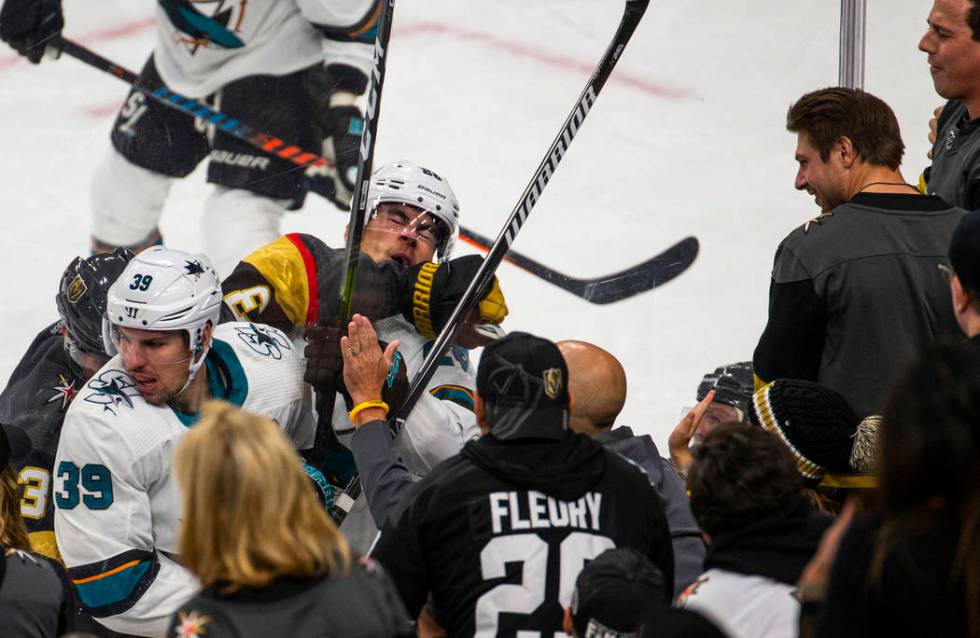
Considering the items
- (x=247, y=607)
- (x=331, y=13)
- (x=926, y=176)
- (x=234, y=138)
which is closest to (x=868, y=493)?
(x=247, y=607)

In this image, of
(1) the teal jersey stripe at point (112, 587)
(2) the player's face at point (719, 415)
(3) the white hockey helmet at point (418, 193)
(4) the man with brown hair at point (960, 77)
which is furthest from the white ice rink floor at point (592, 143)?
(1) the teal jersey stripe at point (112, 587)

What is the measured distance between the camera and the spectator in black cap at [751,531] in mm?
1797

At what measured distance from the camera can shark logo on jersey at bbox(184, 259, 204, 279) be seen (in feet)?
9.53

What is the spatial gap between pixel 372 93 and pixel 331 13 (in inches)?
92.7

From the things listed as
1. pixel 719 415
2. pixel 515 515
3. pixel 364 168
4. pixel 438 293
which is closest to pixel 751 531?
pixel 515 515

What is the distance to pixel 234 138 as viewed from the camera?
4.83m

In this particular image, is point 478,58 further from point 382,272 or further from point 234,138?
point 382,272

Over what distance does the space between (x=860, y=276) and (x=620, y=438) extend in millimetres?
574

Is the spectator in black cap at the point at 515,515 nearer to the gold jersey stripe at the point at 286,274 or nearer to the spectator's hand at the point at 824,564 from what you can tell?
the spectator's hand at the point at 824,564

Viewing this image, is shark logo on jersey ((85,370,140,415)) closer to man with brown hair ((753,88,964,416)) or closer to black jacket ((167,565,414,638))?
black jacket ((167,565,414,638))

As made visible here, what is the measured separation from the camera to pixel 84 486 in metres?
2.69

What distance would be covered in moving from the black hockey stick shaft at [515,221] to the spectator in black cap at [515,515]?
2.81 feet

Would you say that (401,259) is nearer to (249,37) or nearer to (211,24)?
(249,37)

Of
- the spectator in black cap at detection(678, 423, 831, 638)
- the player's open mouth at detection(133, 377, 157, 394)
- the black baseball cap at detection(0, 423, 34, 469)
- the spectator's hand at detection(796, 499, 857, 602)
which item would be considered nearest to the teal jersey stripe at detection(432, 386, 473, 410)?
the player's open mouth at detection(133, 377, 157, 394)
